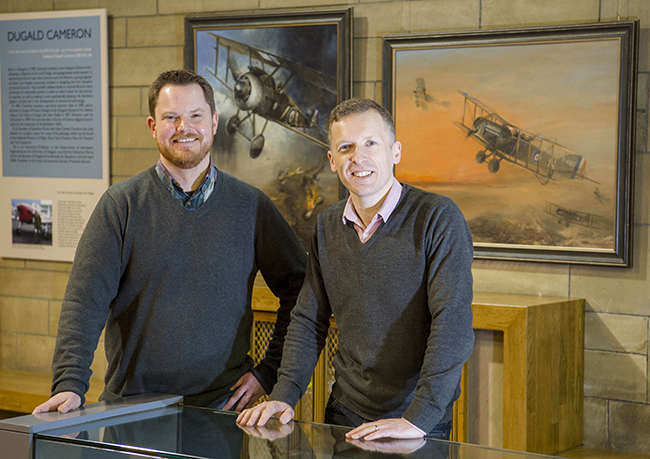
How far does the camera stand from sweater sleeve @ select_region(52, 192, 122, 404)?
6.52 ft

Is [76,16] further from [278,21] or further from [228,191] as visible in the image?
[228,191]

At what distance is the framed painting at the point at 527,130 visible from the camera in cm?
349

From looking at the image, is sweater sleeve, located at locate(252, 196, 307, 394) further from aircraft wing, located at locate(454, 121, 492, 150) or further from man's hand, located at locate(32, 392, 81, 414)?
aircraft wing, located at locate(454, 121, 492, 150)

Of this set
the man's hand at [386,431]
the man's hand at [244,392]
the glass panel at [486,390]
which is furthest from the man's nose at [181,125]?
the glass panel at [486,390]

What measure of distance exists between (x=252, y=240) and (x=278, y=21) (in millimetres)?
2292

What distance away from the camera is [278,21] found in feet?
13.7

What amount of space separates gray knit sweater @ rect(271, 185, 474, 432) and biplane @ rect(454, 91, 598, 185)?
190 cm

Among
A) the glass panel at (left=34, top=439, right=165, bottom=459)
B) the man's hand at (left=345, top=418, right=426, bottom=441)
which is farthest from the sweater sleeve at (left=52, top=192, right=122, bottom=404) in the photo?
the man's hand at (left=345, top=418, right=426, bottom=441)

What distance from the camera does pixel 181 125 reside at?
2139mm

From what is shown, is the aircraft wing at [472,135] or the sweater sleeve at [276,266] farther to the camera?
the aircraft wing at [472,135]

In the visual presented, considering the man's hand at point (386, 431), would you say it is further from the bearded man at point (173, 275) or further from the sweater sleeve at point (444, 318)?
the bearded man at point (173, 275)

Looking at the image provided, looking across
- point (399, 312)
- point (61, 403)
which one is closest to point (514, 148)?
point (399, 312)

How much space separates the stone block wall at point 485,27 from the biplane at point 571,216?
20 cm

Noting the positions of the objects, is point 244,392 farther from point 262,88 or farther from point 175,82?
point 262,88
